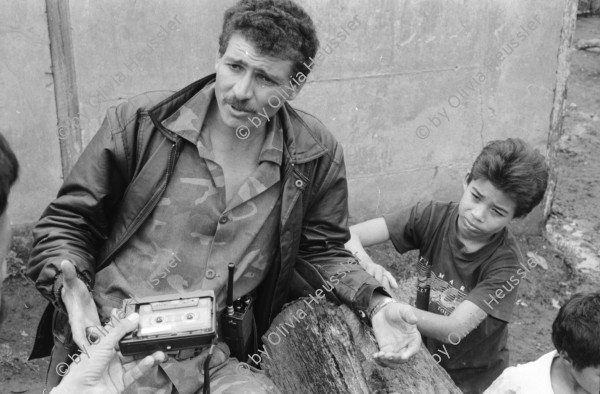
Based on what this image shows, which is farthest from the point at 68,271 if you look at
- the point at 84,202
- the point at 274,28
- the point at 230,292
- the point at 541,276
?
the point at 541,276

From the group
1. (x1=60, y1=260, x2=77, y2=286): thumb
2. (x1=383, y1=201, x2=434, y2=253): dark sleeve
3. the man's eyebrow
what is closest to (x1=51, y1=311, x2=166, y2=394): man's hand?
(x1=60, y1=260, x2=77, y2=286): thumb

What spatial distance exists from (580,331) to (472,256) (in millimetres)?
707

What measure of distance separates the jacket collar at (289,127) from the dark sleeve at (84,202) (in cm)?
17

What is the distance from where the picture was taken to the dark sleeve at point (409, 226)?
12.5 feet

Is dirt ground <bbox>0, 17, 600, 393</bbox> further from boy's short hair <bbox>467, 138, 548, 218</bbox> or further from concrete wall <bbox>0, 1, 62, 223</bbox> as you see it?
boy's short hair <bbox>467, 138, 548, 218</bbox>

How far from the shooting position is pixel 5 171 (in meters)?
2.37

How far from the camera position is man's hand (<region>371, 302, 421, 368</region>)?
2.91 m

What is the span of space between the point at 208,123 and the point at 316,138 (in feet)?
1.53

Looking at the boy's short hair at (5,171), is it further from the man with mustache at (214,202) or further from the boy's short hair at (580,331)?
the boy's short hair at (580,331)

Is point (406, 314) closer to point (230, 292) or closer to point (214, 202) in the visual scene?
point (230, 292)

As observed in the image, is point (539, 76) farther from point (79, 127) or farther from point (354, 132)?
point (79, 127)

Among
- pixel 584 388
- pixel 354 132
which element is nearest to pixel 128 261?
pixel 584 388

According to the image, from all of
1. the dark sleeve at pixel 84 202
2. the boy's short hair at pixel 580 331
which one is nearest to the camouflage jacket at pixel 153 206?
the dark sleeve at pixel 84 202

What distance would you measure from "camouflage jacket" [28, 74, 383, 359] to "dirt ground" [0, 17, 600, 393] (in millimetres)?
1596
